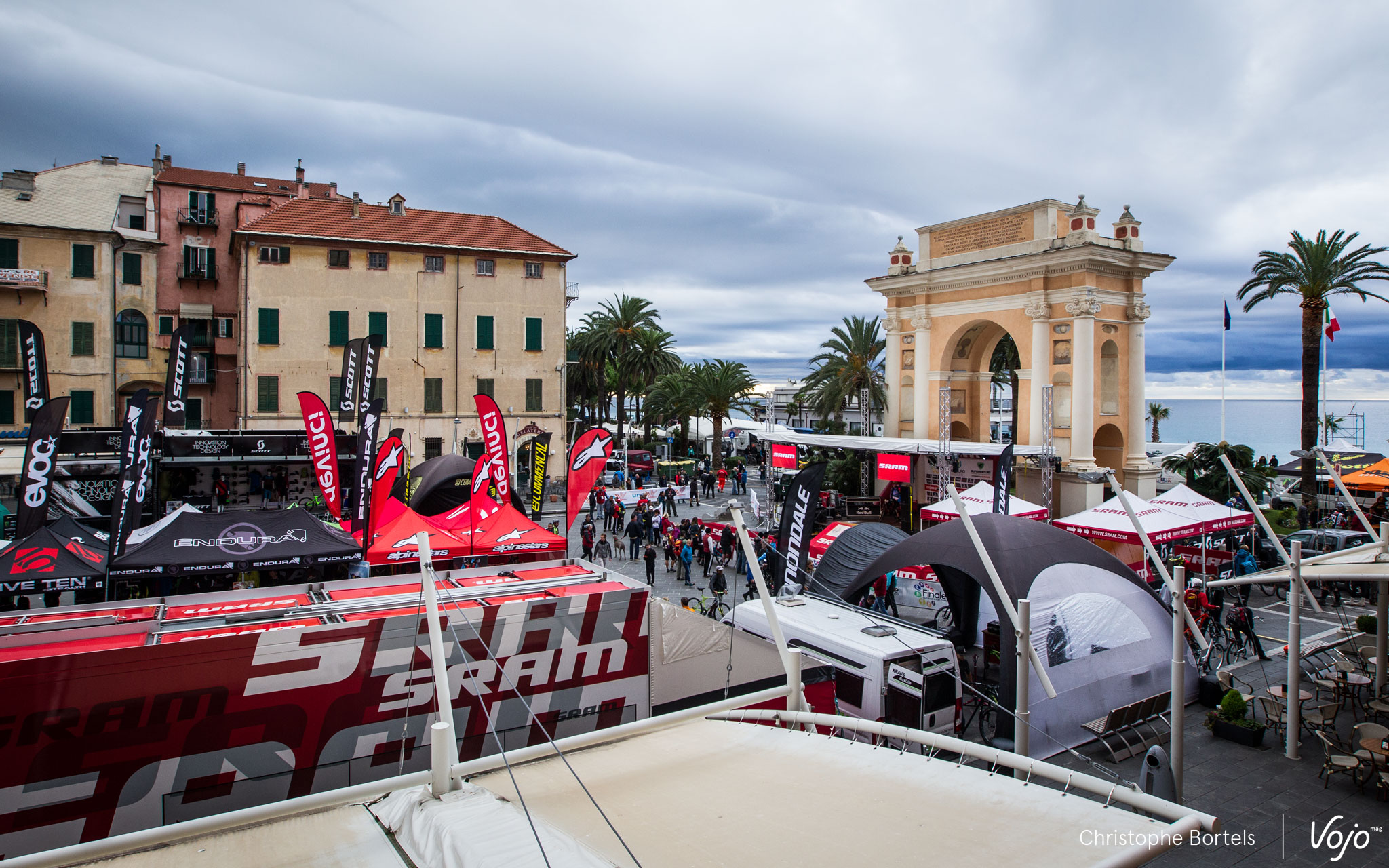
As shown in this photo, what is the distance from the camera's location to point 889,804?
4996 millimetres

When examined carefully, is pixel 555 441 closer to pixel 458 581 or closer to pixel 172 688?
pixel 458 581

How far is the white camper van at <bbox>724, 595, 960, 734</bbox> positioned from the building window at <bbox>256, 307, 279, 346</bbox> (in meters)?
32.4

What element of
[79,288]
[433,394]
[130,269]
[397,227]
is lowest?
[433,394]

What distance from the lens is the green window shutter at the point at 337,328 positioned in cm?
3606

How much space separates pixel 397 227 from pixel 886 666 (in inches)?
1389

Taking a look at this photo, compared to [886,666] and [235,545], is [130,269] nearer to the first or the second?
[235,545]

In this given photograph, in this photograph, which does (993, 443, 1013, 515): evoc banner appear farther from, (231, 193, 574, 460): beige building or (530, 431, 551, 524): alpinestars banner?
(231, 193, 574, 460): beige building

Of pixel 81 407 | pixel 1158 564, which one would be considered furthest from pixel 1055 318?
pixel 81 407

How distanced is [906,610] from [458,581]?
11.7 meters

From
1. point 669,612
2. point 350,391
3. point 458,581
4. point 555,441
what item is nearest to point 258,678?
point 458,581

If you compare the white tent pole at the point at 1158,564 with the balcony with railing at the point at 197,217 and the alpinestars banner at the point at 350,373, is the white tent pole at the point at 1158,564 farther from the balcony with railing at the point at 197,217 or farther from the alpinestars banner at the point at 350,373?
the balcony with railing at the point at 197,217

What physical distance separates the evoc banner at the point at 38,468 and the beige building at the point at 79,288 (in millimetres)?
28118

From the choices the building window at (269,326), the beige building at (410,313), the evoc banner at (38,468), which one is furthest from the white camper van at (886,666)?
the building window at (269,326)

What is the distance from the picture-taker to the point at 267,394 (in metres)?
35.4
